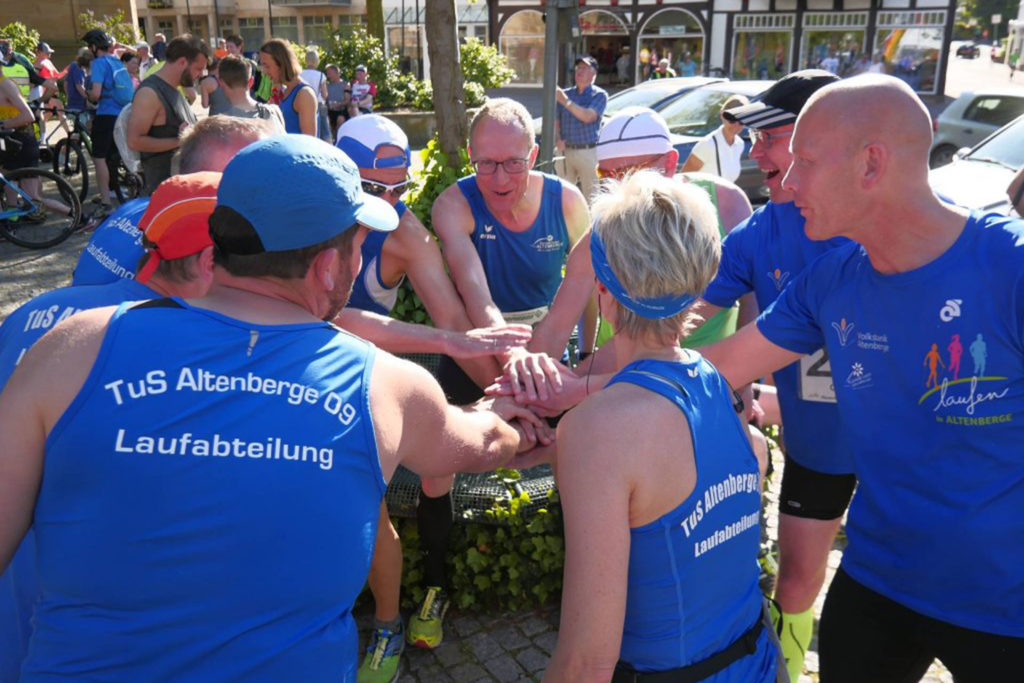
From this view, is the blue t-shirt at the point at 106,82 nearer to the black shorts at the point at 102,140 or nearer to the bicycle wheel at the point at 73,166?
the black shorts at the point at 102,140

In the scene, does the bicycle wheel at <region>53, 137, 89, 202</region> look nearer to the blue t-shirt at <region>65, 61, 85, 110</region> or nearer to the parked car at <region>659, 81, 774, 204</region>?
the blue t-shirt at <region>65, 61, 85, 110</region>

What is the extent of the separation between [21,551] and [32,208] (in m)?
8.56

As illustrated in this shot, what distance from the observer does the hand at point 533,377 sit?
311 centimetres

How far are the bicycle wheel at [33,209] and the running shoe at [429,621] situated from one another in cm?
770

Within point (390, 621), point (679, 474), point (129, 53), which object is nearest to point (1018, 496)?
point (679, 474)

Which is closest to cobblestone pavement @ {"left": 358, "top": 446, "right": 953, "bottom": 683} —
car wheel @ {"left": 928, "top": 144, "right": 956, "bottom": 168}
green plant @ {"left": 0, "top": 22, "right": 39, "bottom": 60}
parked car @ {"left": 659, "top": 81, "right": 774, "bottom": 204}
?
parked car @ {"left": 659, "top": 81, "right": 774, "bottom": 204}

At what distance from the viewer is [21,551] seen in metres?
1.91

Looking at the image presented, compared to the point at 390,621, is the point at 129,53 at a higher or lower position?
higher

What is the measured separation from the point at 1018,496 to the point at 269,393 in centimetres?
175

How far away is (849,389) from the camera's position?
2.25 meters

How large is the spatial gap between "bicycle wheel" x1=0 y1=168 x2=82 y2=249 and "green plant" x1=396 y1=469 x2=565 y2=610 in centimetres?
758

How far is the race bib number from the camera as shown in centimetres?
282

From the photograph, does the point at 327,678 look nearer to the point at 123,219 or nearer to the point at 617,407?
the point at 617,407

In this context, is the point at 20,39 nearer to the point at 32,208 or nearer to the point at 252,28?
the point at 32,208
